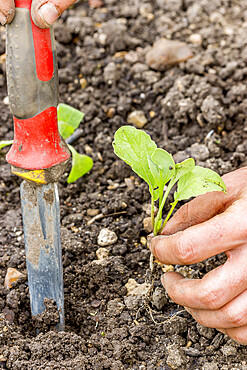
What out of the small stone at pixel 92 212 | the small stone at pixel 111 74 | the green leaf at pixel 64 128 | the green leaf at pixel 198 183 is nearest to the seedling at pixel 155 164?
the green leaf at pixel 198 183

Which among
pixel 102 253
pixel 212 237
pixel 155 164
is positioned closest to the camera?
pixel 212 237

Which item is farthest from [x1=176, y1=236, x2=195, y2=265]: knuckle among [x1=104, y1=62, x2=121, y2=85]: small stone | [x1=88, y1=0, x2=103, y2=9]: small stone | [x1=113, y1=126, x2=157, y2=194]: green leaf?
[x1=88, y1=0, x2=103, y2=9]: small stone

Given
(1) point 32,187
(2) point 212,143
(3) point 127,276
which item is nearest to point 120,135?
(1) point 32,187

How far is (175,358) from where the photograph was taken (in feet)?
4.43

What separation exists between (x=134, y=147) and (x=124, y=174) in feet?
2.26

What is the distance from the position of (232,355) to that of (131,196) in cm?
71

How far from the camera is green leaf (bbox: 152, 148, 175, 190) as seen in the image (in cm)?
122

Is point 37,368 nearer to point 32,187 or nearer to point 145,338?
point 145,338

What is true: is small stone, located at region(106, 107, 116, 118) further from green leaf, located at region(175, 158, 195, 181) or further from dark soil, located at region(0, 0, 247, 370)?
green leaf, located at region(175, 158, 195, 181)

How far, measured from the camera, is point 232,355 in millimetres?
1370

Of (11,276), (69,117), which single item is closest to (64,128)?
(69,117)

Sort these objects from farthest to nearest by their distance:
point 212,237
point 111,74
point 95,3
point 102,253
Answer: point 95,3 → point 111,74 → point 102,253 → point 212,237

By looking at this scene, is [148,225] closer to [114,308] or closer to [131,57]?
[114,308]

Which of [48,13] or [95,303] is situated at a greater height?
[48,13]
